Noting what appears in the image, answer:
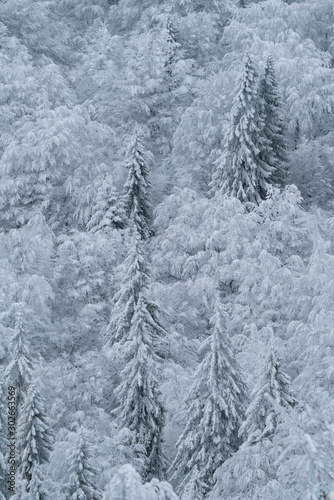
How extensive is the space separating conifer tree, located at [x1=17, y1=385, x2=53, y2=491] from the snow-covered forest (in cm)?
5

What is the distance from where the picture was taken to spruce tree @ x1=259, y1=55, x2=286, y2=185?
68.4 ft

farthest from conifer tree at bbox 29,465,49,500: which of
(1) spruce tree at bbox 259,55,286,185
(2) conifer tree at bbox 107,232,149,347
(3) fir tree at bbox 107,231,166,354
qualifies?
(1) spruce tree at bbox 259,55,286,185

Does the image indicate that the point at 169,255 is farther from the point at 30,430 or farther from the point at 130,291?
the point at 30,430

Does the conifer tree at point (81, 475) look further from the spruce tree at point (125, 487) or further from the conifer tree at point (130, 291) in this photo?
the conifer tree at point (130, 291)

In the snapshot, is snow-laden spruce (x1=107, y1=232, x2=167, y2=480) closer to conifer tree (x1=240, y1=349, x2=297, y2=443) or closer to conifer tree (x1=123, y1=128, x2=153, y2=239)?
conifer tree (x1=240, y1=349, x2=297, y2=443)

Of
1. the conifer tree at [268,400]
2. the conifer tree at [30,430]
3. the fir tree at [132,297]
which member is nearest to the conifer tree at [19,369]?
the conifer tree at [30,430]

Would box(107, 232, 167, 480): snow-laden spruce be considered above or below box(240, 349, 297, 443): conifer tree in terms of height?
below

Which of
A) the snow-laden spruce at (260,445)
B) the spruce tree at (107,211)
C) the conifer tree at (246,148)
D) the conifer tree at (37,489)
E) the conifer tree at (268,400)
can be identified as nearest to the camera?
the conifer tree at (37,489)

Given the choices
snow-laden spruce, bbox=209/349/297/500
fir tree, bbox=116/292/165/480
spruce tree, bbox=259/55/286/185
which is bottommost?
fir tree, bbox=116/292/165/480

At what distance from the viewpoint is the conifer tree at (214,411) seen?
11.0 meters

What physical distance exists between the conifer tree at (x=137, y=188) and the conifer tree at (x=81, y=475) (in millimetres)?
12720

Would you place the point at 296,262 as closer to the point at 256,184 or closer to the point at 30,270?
the point at 256,184

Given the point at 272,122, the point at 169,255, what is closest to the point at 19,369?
the point at 169,255

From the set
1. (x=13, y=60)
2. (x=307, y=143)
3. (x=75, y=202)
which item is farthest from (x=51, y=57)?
(x=307, y=143)
